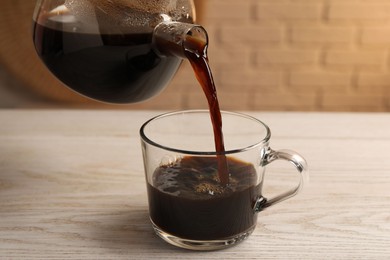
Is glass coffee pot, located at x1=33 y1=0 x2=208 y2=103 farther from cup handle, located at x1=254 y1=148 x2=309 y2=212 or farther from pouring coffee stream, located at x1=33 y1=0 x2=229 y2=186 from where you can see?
cup handle, located at x1=254 y1=148 x2=309 y2=212

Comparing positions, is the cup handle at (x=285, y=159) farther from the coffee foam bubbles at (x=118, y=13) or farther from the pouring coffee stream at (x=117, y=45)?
the coffee foam bubbles at (x=118, y=13)

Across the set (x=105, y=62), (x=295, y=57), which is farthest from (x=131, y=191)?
(x=295, y=57)

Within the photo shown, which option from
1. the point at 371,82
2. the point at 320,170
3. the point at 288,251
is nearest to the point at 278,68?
the point at 371,82

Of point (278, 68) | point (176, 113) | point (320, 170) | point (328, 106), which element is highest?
point (176, 113)

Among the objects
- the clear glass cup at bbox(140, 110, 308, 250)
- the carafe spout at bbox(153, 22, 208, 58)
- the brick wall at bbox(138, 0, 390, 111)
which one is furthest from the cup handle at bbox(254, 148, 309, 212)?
the brick wall at bbox(138, 0, 390, 111)

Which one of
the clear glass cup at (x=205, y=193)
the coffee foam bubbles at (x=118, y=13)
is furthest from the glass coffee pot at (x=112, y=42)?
the clear glass cup at (x=205, y=193)

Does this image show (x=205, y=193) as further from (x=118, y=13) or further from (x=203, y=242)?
(x=118, y=13)

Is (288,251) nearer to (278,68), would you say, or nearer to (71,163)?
(71,163)
